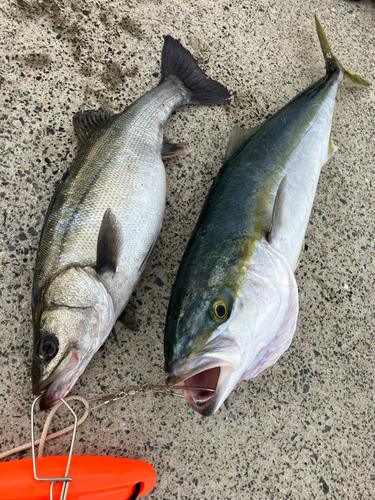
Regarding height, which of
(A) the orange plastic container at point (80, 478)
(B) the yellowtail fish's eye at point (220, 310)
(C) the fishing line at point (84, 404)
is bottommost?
(C) the fishing line at point (84, 404)

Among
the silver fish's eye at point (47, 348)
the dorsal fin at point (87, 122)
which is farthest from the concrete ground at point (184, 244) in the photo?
the silver fish's eye at point (47, 348)

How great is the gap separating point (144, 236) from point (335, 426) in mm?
1803

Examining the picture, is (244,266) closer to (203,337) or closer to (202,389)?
(203,337)

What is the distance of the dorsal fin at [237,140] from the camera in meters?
2.14

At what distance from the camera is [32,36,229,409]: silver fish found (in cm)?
155

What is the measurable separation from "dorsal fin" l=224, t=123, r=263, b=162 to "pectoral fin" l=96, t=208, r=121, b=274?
857 mm

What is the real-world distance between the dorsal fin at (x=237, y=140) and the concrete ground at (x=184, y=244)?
1.29 ft

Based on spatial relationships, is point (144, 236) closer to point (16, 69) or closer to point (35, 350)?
point (35, 350)

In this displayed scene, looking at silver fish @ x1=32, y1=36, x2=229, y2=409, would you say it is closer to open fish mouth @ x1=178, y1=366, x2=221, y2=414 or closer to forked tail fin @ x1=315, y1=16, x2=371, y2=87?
open fish mouth @ x1=178, y1=366, x2=221, y2=414

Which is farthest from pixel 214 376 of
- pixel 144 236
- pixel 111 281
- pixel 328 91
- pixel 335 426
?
pixel 328 91

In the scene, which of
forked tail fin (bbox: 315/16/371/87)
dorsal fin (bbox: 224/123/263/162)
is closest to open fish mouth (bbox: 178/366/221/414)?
dorsal fin (bbox: 224/123/263/162)

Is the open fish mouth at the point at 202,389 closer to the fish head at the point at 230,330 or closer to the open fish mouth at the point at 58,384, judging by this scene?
the fish head at the point at 230,330

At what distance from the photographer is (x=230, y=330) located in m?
1.47

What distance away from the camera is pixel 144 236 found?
1879mm
